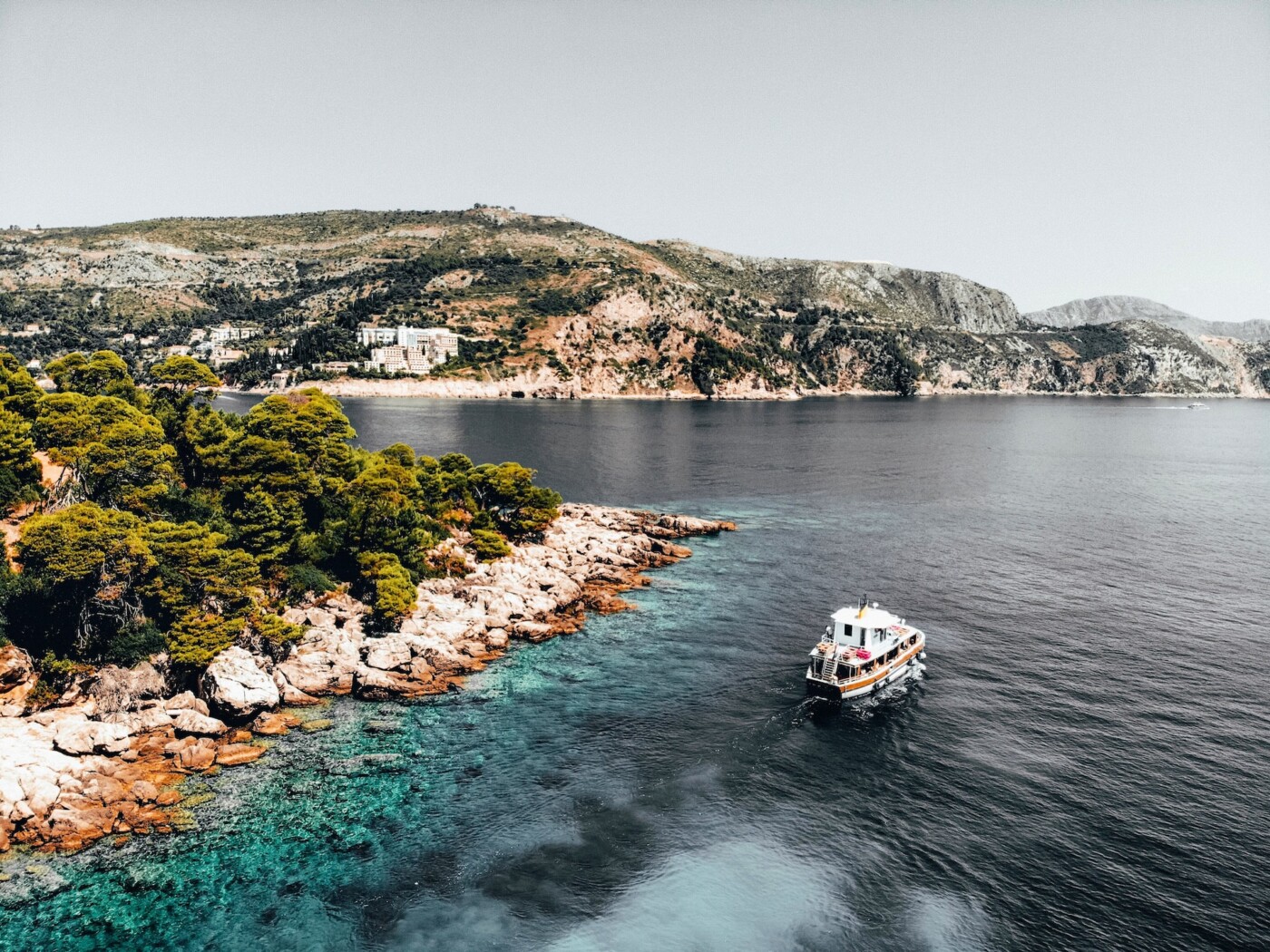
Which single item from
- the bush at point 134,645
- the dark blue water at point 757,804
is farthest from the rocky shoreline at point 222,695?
the dark blue water at point 757,804

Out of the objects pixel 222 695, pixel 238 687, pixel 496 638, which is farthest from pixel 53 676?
pixel 496 638

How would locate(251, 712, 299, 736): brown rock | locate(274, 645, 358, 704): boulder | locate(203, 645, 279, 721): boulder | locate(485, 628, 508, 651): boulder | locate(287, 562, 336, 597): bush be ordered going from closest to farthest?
locate(251, 712, 299, 736): brown rock < locate(203, 645, 279, 721): boulder < locate(274, 645, 358, 704): boulder < locate(287, 562, 336, 597): bush < locate(485, 628, 508, 651): boulder

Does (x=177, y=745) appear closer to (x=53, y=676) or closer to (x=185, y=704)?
(x=185, y=704)

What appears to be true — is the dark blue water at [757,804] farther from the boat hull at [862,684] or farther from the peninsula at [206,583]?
the peninsula at [206,583]

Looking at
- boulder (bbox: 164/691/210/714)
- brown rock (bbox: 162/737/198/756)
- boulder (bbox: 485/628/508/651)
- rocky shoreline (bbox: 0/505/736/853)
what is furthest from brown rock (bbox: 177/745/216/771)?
boulder (bbox: 485/628/508/651)

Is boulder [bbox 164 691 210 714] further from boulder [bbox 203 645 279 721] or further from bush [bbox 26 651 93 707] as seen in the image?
bush [bbox 26 651 93 707]

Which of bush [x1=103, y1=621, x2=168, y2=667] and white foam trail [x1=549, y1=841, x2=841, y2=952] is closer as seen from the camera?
white foam trail [x1=549, y1=841, x2=841, y2=952]

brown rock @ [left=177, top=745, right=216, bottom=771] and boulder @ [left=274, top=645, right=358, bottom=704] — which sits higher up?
boulder @ [left=274, top=645, right=358, bottom=704]
